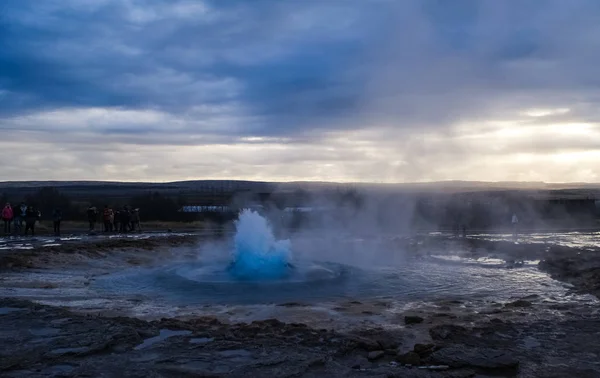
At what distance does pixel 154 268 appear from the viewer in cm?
1537

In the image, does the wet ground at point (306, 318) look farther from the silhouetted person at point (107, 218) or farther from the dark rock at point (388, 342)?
the silhouetted person at point (107, 218)

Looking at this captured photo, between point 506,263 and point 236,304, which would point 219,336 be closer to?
point 236,304

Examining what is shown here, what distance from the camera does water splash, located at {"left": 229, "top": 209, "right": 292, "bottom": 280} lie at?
1399 centimetres

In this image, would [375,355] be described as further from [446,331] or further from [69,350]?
[69,350]

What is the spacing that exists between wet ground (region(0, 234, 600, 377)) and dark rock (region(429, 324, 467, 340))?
3 cm

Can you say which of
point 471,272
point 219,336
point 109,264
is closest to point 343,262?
point 471,272

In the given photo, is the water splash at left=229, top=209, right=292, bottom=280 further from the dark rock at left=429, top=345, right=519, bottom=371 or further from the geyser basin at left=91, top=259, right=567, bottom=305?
the dark rock at left=429, top=345, right=519, bottom=371

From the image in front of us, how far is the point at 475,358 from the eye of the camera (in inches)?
255

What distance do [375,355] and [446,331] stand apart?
62.9 inches

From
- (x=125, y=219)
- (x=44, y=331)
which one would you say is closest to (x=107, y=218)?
(x=125, y=219)

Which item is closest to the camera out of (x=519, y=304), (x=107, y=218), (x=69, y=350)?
(x=69, y=350)

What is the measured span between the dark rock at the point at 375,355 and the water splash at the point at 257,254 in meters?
6.93

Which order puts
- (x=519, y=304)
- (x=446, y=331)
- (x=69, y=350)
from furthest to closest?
1. (x=519, y=304)
2. (x=446, y=331)
3. (x=69, y=350)

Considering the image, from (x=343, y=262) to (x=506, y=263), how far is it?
4446 millimetres
